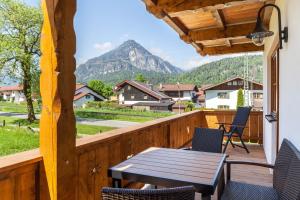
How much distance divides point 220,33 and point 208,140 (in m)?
2.51

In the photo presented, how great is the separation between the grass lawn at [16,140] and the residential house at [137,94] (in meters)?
12.0

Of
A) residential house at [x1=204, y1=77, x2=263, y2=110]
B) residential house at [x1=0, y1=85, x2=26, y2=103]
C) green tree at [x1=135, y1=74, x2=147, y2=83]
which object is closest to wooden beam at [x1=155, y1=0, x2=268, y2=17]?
residential house at [x1=0, y1=85, x2=26, y2=103]

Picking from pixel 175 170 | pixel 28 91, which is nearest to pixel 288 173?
pixel 175 170

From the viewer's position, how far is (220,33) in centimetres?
486

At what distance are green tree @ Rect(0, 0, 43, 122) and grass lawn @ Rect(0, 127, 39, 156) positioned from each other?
59.9 inches

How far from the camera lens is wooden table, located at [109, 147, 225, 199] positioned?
1.78m

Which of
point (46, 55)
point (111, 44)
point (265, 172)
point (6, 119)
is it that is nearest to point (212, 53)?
point (265, 172)

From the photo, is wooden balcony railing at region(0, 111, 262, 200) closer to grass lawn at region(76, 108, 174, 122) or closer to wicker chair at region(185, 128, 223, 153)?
wicker chair at region(185, 128, 223, 153)

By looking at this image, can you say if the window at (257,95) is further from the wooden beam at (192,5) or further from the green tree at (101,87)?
the wooden beam at (192,5)

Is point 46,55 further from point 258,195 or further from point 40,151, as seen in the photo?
point 258,195

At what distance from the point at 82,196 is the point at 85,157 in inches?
13.2

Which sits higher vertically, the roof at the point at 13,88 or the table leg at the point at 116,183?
the roof at the point at 13,88

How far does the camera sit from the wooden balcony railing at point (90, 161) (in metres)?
1.52

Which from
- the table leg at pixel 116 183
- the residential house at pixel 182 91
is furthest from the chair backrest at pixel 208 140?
the residential house at pixel 182 91
